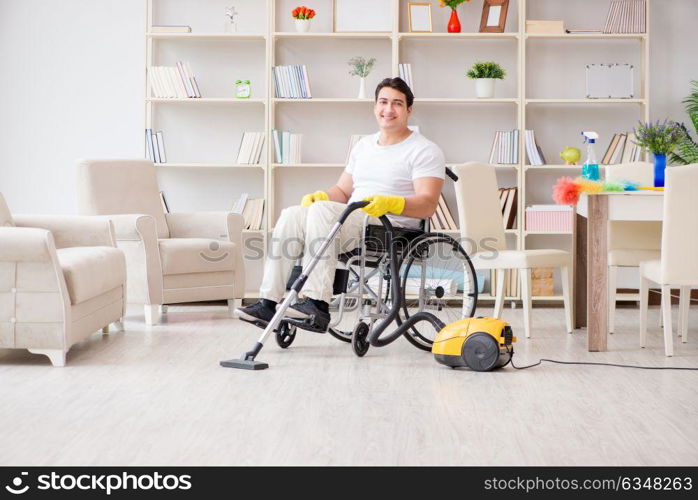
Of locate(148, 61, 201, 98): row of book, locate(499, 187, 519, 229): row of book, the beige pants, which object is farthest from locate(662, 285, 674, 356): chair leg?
locate(148, 61, 201, 98): row of book

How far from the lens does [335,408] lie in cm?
275

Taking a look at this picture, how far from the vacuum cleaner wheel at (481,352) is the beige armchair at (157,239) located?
6.37 ft

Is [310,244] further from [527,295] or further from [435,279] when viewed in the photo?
[527,295]

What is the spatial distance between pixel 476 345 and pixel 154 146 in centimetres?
316

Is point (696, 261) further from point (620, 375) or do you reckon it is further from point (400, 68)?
point (400, 68)

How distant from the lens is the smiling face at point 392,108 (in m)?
3.90

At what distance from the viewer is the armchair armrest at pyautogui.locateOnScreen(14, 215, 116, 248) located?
4.17 meters

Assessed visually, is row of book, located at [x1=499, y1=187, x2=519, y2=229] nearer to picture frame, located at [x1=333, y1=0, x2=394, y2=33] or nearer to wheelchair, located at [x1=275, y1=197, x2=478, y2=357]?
picture frame, located at [x1=333, y1=0, x2=394, y2=33]

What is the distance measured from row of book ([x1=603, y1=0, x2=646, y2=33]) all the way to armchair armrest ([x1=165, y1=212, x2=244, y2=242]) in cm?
267

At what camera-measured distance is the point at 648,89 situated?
5.72 meters

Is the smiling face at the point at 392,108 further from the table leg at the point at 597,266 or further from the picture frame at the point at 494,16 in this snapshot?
the picture frame at the point at 494,16

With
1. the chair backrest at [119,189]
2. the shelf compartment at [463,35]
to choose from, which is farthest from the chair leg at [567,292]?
the chair backrest at [119,189]

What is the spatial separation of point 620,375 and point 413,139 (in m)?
1.32
